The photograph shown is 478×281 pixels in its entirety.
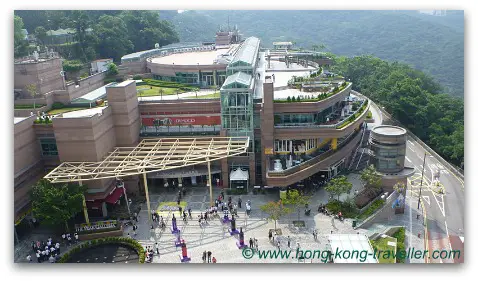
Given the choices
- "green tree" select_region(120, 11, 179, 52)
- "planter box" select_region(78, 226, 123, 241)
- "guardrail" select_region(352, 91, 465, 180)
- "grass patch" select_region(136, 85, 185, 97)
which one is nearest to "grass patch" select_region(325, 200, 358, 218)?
"guardrail" select_region(352, 91, 465, 180)

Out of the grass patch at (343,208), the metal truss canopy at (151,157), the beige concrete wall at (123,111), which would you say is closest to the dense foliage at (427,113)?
the grass patch at (343,208)

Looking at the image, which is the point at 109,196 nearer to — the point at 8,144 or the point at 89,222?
the point at 89,222

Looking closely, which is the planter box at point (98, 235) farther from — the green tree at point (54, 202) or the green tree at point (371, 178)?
the green tree at point (371, 178)

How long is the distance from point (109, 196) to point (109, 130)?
7.40 meters

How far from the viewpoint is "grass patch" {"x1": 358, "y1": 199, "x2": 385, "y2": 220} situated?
3881 cm

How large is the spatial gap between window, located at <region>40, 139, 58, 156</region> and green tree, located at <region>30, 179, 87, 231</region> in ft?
24.8

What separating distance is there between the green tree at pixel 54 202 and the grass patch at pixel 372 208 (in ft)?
90.2

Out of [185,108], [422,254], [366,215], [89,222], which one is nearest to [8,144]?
[89,222]

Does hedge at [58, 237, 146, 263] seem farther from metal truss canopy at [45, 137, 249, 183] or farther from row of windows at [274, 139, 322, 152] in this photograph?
row of windows at [274, 139, 322, 152]

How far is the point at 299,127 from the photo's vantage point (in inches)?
1775

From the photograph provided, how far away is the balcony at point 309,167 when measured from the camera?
4225 cm

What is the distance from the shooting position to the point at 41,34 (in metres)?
84.6

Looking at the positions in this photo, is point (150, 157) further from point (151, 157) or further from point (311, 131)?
point (311, 131)

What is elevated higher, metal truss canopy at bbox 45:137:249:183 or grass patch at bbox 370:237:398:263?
metal truss canopy at bbox 45:137:249:183
